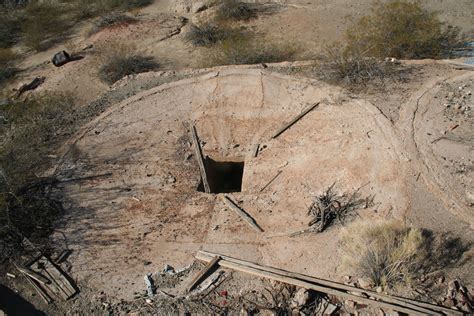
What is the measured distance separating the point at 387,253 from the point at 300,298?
158 cm

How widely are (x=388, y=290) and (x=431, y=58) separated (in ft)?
27.0

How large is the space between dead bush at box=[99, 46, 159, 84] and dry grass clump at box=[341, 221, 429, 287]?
1020cm

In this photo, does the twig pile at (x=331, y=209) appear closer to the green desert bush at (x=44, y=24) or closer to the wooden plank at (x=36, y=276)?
the wooden plank at (x=36, y=276)

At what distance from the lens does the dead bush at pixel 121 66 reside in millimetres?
14445

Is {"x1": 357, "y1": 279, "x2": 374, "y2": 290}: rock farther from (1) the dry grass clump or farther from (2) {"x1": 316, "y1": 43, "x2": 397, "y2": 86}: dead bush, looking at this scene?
(2) {"x1": 316, "y1": 43, "x2": 397, "y2": 86}: dead bush

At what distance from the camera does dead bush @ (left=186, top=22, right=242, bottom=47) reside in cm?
1573

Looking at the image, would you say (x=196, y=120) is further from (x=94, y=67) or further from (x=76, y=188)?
(x=94, y=67)

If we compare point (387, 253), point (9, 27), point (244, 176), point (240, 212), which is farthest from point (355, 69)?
point (9, 27)

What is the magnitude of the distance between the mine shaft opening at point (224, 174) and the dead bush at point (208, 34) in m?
6.41

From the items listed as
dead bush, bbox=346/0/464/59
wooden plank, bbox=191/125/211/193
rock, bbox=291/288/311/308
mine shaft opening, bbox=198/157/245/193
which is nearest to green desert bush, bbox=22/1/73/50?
wooden plank, bbox=191/125/211/193

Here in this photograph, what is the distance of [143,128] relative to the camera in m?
11.2

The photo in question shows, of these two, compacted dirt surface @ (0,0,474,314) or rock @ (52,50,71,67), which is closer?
compacted dirt surface @ (0,0,474,314)

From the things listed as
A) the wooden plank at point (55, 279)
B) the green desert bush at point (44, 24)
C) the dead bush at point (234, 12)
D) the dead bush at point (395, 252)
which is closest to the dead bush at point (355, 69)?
the dead bush at point (395, 252)

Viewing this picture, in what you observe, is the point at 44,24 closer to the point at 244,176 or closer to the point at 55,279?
the point at 244,176
